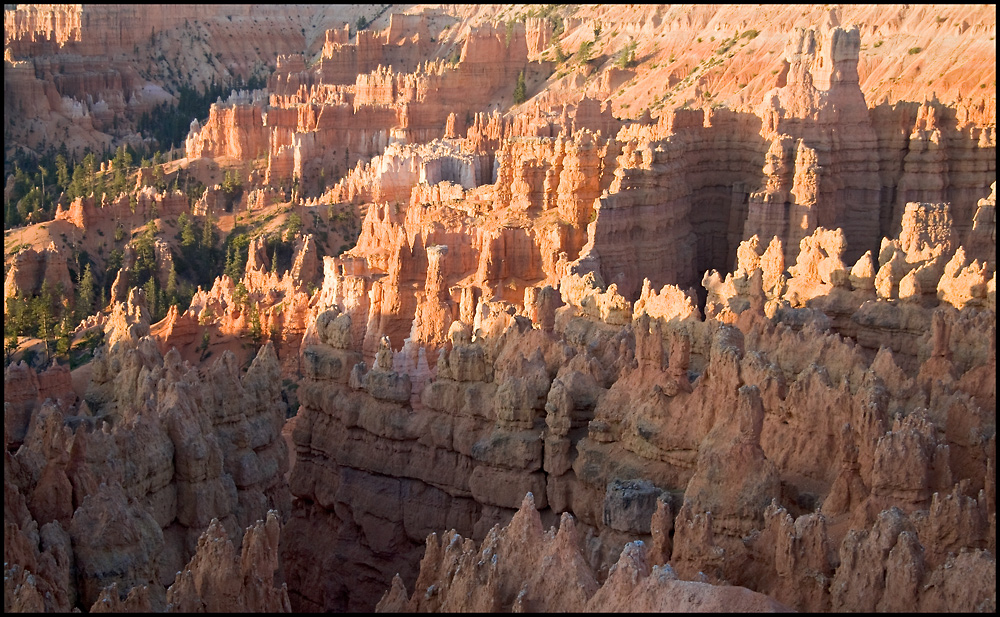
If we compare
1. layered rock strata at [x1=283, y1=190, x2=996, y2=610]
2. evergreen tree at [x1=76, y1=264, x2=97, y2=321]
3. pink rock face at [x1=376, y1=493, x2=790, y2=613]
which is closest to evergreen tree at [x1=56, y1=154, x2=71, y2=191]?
evergreen tree at [x1=76, y1=264, x2=97, y2=321]

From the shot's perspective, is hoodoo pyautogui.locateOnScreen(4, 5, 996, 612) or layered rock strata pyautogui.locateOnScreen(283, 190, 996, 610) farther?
layered rock strata pyautogui.locateOnScreen(283, 190, 996, 610)

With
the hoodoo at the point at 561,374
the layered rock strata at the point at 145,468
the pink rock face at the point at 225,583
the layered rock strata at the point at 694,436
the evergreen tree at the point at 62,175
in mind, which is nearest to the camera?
the pink rock face at the point at 225,583

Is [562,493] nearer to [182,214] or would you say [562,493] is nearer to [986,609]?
[986,609]

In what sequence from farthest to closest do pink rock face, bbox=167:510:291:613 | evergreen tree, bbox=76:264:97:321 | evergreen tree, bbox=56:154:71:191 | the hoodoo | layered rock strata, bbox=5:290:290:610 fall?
1. evergreen tree, bbox=56:154:71:191
2. evergreen tree, bbox=76:264:97:321
3. layered rock strata, bbox=5:290:290:610
4. the hoodoo
5. pink rock face, bbox=167:510:291:613

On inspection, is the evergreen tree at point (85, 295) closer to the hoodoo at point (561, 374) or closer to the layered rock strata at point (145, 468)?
the hoodoo at point (561, 374)

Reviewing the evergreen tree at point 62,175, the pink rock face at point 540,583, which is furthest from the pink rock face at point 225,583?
the evergreen tree at point 62,175

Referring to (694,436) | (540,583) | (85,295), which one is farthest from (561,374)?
(85,295)

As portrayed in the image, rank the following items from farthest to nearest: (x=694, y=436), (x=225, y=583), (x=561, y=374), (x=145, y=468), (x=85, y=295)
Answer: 1. (x=85, y=295)
2. (x=561, y=374)
3. (x=145, y=468)
4. (x=694, y=436)
5. (x=225, y=583)

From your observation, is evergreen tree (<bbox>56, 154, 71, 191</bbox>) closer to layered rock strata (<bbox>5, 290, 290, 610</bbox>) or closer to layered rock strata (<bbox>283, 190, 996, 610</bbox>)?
layered rock strata (<bbox>5, 290, 290, 610</bbox>)

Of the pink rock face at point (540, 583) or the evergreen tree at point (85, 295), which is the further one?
the evergreen tree at point (85, 295)

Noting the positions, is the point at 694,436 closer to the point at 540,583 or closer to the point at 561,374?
the point at 561,374

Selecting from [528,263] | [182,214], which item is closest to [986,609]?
[528,263]
